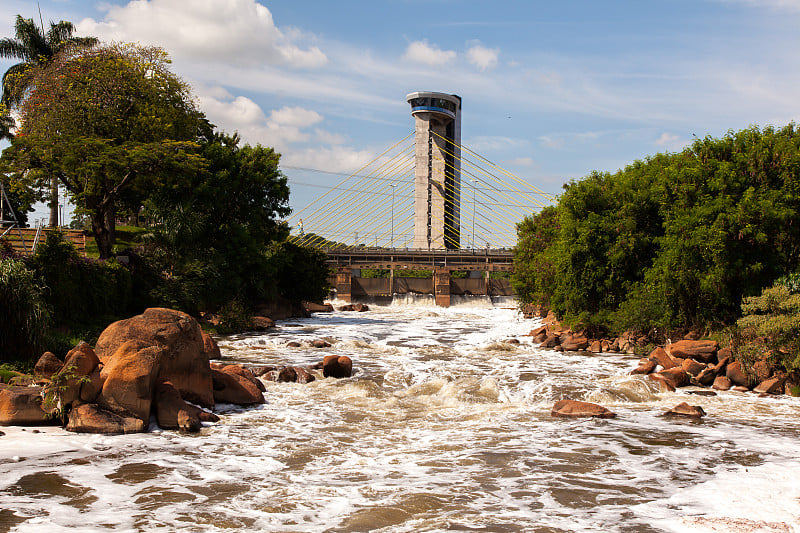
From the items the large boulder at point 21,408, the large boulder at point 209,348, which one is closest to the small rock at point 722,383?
the large boulder at point 209,348

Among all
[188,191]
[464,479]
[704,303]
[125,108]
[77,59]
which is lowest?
[464,479]

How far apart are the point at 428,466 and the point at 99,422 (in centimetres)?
596

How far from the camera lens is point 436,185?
83562 millimetres

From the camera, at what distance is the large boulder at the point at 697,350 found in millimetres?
19172

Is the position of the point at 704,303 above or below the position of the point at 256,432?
above

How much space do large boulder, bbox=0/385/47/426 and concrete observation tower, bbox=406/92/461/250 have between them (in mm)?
72804

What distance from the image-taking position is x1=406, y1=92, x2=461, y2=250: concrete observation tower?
83.7 m

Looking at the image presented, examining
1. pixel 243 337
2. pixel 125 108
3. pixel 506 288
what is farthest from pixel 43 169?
pixel 506 288

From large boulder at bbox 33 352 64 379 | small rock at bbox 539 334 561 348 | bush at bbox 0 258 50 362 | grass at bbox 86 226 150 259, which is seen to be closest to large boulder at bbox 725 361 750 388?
small rock at bbox 539 334 561 348

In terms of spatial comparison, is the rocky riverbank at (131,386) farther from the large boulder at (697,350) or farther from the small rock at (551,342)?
the small rock at (551,342)

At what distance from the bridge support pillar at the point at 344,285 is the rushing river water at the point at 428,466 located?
4707 cm

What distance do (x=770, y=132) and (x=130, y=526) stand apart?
2404 centimetres

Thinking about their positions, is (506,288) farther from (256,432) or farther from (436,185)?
(256,432)

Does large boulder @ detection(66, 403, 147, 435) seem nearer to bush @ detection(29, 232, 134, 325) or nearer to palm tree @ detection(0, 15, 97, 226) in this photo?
bush @ detection(29, 232, 134, 325)
